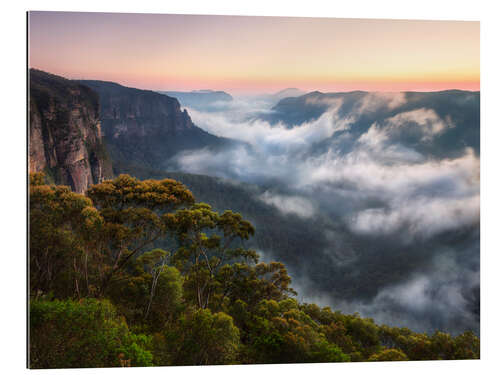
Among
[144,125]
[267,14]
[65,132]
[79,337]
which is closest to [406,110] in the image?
[267,14]

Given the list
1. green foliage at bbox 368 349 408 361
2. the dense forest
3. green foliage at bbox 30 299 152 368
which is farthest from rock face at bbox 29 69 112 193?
green foliage at bbox 368 349 408 361

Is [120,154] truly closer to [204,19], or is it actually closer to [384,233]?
[204,19]

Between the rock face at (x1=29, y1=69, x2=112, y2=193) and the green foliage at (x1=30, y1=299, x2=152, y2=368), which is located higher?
the rock face at (x1=29, y1=69, x2=112, y2=193)

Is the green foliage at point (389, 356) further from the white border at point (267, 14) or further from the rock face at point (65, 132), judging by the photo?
the rock face at point (65, 132)

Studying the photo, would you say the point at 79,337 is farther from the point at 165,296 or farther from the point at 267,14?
the point at 267,14

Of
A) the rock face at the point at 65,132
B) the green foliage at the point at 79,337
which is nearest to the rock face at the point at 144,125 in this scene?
the rock face at the point at 65,132

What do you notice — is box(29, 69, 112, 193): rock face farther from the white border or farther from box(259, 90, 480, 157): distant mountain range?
box(259, 90, 480, 157): distant mountain range
